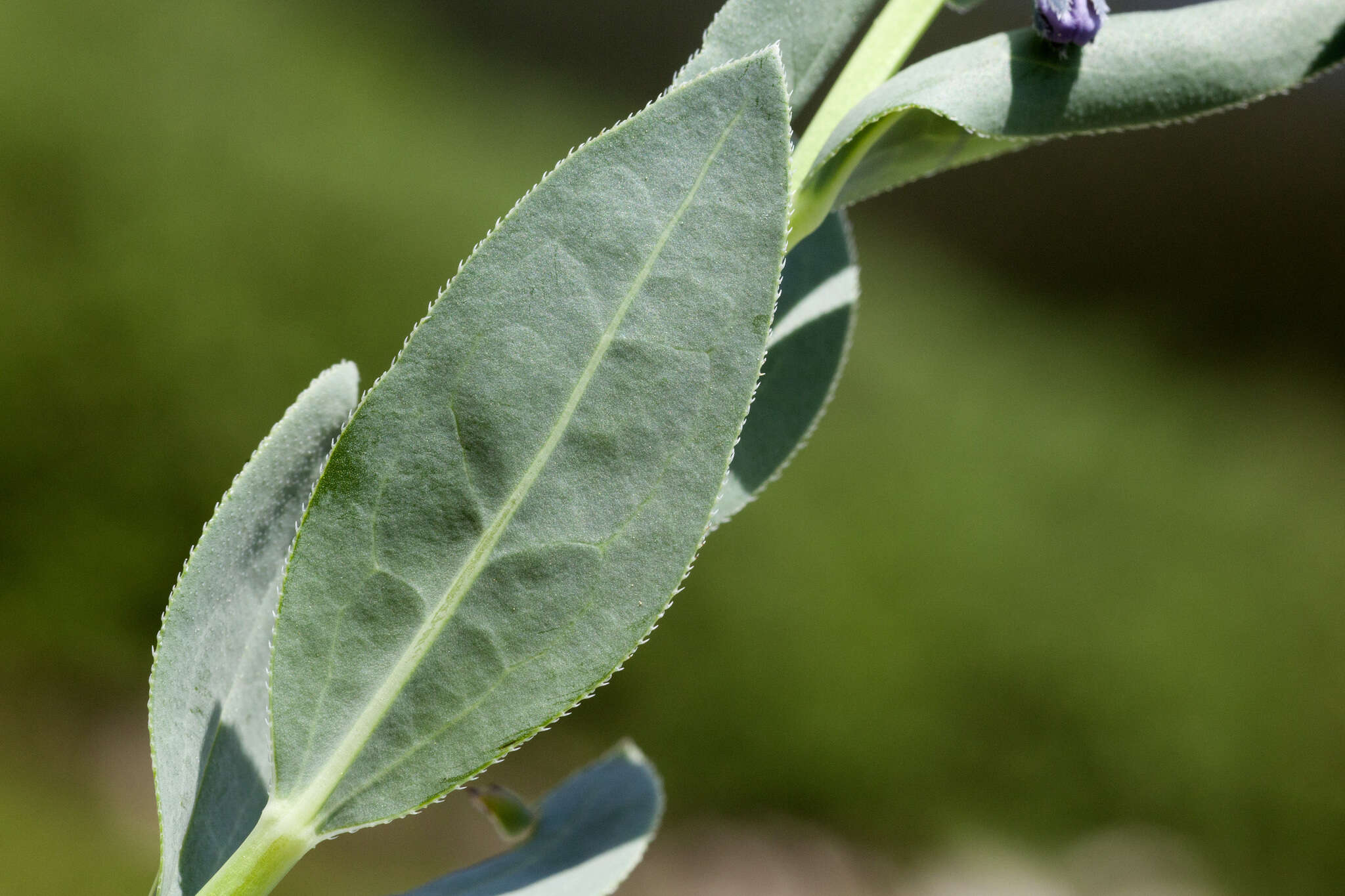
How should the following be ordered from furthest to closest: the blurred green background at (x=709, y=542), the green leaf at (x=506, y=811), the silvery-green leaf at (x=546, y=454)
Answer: the blurred green background at (x=709, y=542) < the green leaf at (x=506, y=811) < the silvery-green leaf at (x=546, y=454)

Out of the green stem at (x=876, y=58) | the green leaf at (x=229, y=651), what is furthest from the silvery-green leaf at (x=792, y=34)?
the green leaf at (x=229, y=651)

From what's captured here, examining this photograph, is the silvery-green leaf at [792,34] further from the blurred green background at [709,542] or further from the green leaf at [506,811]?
the blurred green background at [709,542]

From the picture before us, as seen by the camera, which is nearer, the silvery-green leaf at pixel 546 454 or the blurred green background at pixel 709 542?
the silvery-green leaf at pixel 546 454

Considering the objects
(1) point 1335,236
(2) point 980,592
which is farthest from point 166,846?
(1) point 1335,236

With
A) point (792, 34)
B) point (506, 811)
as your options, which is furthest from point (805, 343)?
point (506, 811)

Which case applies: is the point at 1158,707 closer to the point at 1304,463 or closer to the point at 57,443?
the point at 1304,463

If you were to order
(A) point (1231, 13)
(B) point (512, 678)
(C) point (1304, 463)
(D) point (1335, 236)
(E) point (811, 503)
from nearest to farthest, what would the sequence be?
(B) point (512, 678) → (A) point (1231, 13) → (E) point (811, 503) → (C) point (1304, 463) → (D) point (1335, 236)

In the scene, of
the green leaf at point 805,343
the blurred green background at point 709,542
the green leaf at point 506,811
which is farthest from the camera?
the blurred green background at point 709,542
